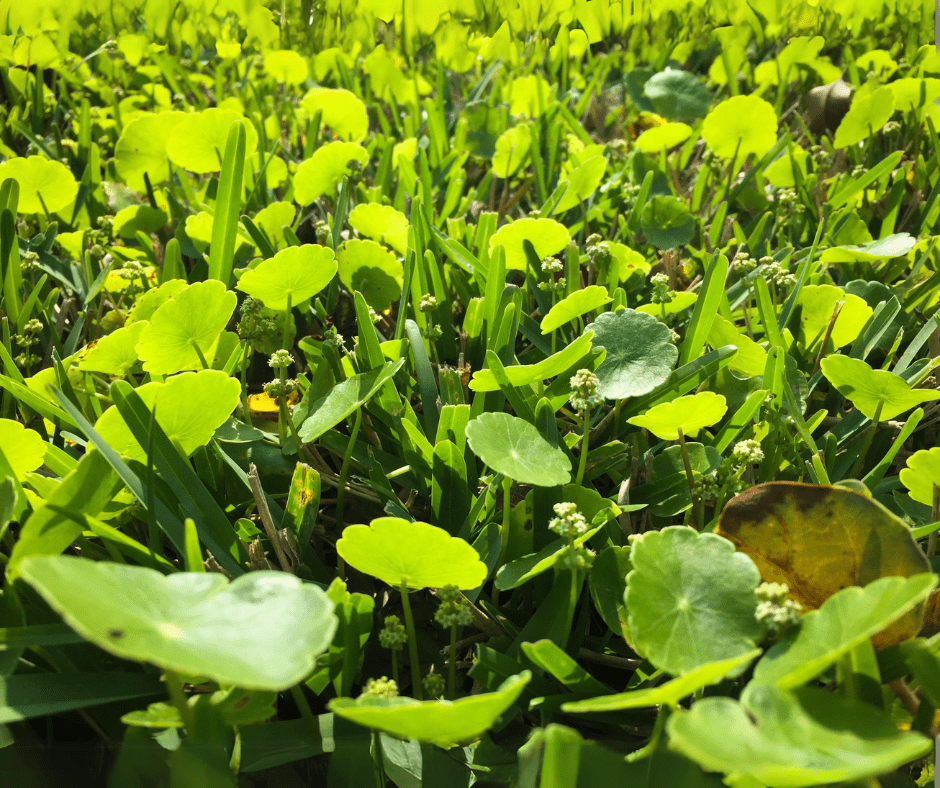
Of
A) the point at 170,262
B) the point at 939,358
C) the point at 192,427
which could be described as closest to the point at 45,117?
the point at 170,262

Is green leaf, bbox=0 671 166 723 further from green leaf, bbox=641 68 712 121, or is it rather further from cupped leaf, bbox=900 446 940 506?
green leaf, bbox=641 68 712 121

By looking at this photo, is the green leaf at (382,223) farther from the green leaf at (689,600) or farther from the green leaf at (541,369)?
the green leaf at (689,600)

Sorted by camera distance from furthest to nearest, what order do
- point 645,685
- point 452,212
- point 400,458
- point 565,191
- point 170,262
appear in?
point 452,212
point 565,191
point 170,262
point 400,458
point 645,685

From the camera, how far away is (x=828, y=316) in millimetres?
1007

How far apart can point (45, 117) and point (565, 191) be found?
1.52m

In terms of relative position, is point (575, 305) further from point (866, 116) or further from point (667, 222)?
point (866, 116)

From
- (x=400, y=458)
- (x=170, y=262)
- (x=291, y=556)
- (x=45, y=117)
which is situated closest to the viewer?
(x=291, y=556)

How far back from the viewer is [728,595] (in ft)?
1.84

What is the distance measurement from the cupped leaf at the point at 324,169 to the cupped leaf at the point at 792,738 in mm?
1097

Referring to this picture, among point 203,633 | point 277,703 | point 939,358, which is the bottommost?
point 277,703

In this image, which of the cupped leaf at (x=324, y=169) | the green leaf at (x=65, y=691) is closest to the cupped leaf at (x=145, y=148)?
the cupped leaf at (x=324, y=169)

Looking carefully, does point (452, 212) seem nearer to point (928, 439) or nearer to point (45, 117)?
point (928, 439)

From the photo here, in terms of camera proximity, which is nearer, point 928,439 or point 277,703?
point 277,703

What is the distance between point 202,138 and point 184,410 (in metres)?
0.76
